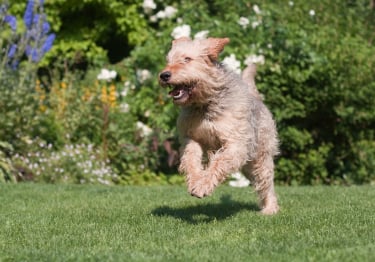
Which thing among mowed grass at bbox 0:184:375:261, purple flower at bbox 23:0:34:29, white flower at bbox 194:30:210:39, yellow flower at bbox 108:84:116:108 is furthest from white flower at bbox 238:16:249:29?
mowed grass at bbox 0:184:375:261

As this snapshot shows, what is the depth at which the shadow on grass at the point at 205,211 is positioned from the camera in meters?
6.02

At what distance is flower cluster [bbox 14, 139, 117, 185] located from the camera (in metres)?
9.82

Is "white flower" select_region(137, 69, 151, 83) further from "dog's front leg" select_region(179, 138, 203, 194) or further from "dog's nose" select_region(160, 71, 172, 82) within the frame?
"dog's nose" select_region(160, 71, 172, 82)

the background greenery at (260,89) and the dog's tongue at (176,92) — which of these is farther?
the background greenery at (260,89)

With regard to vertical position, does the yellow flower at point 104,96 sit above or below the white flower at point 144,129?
above

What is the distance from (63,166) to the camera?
994 centimetres

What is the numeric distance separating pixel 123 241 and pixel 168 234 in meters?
0.38

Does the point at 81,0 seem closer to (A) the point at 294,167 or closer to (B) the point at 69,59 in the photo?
(B) the point at 69,59

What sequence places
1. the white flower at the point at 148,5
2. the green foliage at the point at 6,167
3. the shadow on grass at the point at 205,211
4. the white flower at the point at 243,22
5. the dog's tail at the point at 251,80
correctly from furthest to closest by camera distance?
the white flower at the point at 148,5 → the white flower at the point at 243,22 → the green foliage at the point at 6,167 → the dog's tail at the point at 251,80 → the shadow on grass at the point at 205,211

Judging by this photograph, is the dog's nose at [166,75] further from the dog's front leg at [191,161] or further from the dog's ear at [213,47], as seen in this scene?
the dog's front leg at [191,161]

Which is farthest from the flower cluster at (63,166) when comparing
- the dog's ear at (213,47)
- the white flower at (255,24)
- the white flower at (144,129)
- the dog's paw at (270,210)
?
the dog's ear at (213,47)

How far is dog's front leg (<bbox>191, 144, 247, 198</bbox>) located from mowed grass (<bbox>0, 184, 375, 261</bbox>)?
32cm

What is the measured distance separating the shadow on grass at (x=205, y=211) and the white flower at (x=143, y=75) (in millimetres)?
4149

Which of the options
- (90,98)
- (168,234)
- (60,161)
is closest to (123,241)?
(168,234)
